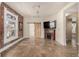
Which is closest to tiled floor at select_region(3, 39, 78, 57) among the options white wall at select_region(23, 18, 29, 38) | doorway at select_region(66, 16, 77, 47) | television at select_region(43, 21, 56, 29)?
doorway at select_region(66, 16, 77, 47)

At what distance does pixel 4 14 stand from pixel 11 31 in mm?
492

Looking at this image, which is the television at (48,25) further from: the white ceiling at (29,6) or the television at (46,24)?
the white ceiling at (29,6)

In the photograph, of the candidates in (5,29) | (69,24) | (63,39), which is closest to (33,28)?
(63,39)

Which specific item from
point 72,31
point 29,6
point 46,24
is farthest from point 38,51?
point 46,24

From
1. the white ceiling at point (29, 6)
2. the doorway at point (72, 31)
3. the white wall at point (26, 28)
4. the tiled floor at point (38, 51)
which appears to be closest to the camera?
the tiled floor at point (38, 51)

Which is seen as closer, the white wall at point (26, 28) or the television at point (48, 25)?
the white wall at point (26, 28)

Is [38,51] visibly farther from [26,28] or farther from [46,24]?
[46,24]

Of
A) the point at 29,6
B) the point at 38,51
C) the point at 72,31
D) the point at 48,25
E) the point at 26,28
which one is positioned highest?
the point at 29,6

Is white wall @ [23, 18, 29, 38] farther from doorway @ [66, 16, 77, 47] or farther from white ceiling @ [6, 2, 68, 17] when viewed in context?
doorway @ [66, 16, 77, 47]

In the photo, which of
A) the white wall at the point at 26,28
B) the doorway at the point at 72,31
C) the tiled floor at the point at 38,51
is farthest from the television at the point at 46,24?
the tiled floor at the point at 38,51

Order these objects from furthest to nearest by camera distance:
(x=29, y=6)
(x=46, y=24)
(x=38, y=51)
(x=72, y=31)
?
(x=46, y=24)
(x=72, y=31)
(x=29, y=6)
(x=38, y=51)

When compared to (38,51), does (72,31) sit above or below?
above

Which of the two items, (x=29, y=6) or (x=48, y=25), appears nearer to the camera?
(x=29, y=6)

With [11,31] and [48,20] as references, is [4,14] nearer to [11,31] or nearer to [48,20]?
[11,31]
